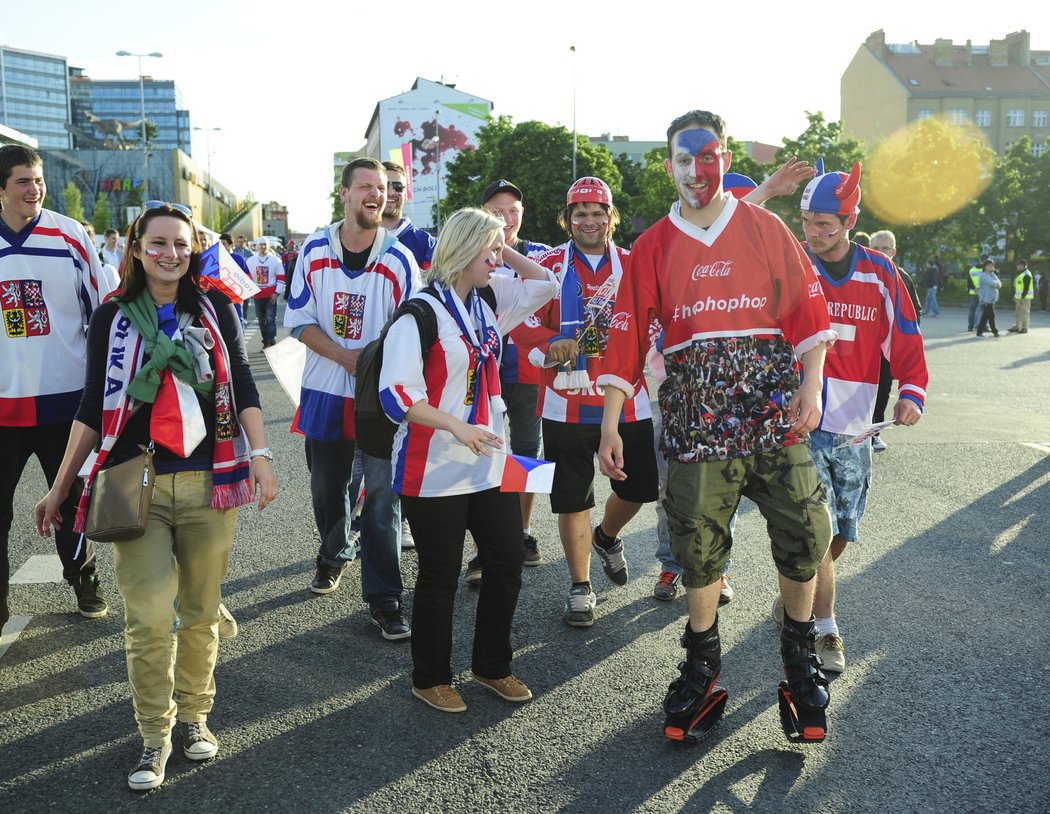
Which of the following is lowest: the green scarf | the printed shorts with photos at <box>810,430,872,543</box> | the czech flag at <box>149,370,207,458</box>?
the printed shorts with photos at <box>810,430,872,543</box>

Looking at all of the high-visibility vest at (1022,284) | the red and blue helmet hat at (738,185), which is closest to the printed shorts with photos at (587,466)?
the red and blue helmet hat at (738,185)

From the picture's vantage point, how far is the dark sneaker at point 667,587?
5.09 metres

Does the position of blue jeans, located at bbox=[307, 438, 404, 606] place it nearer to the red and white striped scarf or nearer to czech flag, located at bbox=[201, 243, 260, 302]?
the red and white striped scarf

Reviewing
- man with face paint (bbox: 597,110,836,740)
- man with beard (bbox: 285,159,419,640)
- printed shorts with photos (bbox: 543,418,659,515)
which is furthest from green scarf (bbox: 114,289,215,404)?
printed shorts with photos (bbox: 543,418,659,515)

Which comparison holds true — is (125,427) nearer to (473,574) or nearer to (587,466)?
(587,466)

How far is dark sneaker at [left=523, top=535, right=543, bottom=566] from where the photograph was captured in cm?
575

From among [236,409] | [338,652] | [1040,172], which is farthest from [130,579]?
[1040,172]

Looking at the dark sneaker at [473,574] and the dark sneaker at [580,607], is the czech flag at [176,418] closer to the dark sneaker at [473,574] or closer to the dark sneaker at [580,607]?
Result: the dark sneaker at [580,607]

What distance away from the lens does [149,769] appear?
10.6ft

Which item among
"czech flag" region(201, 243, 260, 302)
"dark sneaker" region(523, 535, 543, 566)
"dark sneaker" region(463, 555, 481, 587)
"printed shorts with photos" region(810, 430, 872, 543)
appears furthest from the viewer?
"dark sneaker" region(523, 535, 543, 566)

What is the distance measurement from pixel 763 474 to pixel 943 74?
310 feet

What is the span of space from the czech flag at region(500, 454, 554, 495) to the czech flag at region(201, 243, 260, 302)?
A: 1111 millimetres

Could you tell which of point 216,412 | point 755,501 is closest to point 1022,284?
point 755,501

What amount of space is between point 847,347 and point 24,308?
3.58 metres
